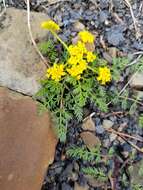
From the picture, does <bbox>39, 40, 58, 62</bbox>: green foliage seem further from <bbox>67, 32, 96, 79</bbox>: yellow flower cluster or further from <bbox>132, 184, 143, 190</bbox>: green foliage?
<bbox>132, 184, 143, 190</bbox>: green foliage

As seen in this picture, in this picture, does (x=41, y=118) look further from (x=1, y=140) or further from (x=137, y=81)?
(x=137, y=81)

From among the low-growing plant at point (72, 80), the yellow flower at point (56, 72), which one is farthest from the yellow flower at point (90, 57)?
A: the yellow flower at point (56, 72)

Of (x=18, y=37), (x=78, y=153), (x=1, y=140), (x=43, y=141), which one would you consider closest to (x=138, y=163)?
(x=78, y=153)

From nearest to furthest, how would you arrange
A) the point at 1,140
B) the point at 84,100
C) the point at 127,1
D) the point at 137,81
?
the point at 1,140 < the point at 84,100 < the point at 137,81 < the point at 127,1

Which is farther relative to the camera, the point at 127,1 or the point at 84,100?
the point at 127,1

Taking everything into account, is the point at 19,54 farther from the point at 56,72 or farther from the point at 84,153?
the point at 84,153

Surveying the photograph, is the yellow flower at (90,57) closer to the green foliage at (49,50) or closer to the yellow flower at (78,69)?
the yellow flower at (78,69)

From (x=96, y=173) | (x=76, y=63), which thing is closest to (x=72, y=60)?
(x=76, y=63)
